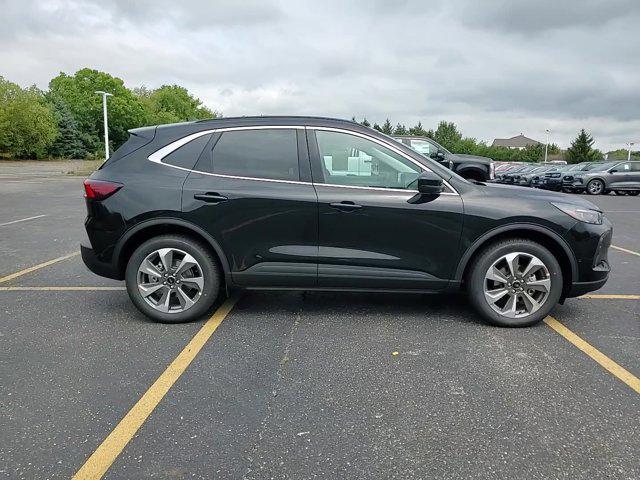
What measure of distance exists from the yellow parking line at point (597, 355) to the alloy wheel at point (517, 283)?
0.32m

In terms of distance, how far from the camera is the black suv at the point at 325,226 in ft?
13.1

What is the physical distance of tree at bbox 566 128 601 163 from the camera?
65562 millimetres

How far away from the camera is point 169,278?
4105mm

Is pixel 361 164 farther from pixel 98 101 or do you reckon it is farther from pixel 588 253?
pixel 98 101

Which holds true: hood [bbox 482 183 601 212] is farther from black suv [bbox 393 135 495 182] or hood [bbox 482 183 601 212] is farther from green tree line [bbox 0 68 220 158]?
green tree line [bbox 0 68 220 158]

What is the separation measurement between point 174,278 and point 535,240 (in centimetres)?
309

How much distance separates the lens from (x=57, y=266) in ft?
20.6

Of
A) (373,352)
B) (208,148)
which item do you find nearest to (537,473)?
(373,352)

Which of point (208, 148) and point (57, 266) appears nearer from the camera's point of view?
point (208, 148)

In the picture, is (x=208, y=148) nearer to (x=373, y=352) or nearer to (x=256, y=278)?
(x=256, y=278)

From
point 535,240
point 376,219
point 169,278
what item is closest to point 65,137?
point 169,278

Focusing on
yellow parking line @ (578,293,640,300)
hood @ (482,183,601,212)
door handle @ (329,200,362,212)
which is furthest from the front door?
door handle @ (329,200,362,212)

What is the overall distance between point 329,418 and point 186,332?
5.74 ft

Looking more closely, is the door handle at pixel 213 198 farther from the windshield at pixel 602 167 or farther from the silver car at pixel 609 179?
the windshield at pixel 602 167
